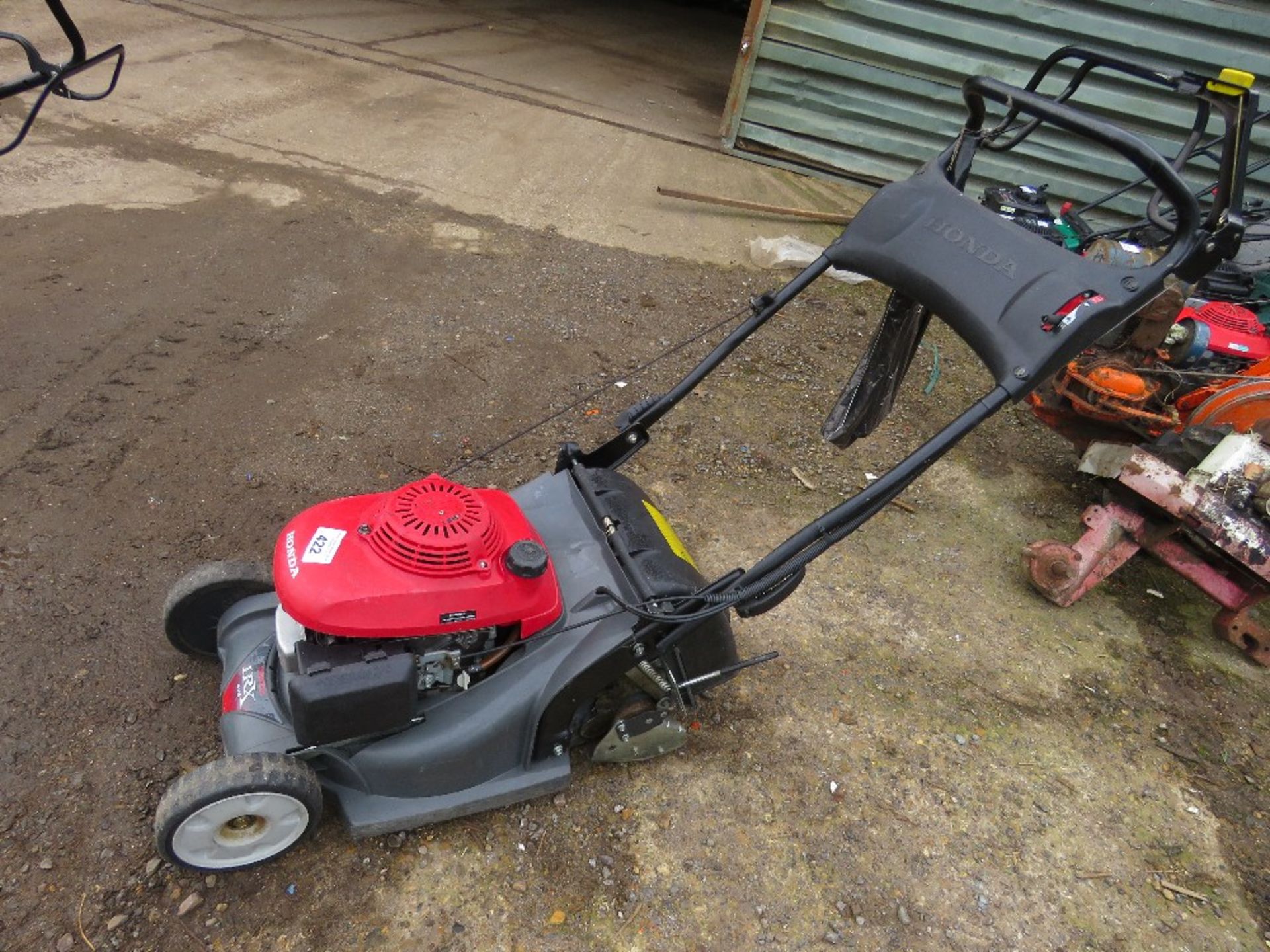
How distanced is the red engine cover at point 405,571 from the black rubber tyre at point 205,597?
18.0 inches

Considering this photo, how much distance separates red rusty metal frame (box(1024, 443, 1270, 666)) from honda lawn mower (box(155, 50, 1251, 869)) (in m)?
1.16

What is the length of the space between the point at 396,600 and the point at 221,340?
2.59 m

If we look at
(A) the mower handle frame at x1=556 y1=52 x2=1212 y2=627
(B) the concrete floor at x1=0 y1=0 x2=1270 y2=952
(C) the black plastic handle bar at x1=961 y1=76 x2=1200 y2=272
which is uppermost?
(C) the black plastic handle bar at x1=961 y1=76 x2=1200 y2=272

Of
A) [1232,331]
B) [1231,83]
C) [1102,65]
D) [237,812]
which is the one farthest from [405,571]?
[1232,331]

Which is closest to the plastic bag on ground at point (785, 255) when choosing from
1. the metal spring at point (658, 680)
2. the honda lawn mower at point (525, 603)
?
the honda lawn mower at point (525, 603)

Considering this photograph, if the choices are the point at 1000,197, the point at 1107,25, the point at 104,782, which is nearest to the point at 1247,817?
the point at 1000,197

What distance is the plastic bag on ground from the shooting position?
5332mm

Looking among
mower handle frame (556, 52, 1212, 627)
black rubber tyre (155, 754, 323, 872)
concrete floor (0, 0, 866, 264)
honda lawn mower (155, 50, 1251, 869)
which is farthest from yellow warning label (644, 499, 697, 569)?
concrete floor (0, 0, 866, 264)

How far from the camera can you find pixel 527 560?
1.83 meters

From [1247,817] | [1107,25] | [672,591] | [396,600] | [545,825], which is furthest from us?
[1107,25]

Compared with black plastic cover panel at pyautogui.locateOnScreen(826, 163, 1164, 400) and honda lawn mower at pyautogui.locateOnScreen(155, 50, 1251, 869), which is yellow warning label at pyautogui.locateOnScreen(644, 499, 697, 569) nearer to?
honda lawn mower at pyautogui.locateOnScreen(155, 50, 1251, 869)

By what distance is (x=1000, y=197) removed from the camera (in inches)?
168

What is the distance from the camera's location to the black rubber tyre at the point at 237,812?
177 centimetres

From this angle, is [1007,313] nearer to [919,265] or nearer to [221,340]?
[919,265]
